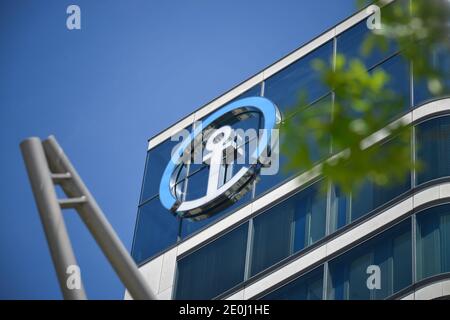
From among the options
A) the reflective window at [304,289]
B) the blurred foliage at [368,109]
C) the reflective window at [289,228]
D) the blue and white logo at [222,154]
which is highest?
the blue and white logo at [222,154]

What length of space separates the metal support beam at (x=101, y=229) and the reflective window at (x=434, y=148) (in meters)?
14.0

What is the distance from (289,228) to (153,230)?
5.20 m

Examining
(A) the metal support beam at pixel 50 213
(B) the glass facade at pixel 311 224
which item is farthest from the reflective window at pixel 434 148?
(A) the metal support beam at pixel 50 213

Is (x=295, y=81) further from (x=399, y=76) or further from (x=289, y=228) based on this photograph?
(x=289, y=228)

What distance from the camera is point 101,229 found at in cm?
686

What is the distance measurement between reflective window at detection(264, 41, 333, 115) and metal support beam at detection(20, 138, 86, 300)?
17.6 m

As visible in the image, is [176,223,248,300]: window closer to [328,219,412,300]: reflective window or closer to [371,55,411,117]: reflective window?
[328,219,412,300]: reflective window

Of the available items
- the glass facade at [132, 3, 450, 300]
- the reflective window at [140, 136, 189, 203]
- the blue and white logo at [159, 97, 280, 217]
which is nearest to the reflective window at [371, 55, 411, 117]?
the glass facade at [132, 3, 450, 300]

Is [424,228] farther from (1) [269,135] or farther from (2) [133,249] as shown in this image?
(2) [133,249]

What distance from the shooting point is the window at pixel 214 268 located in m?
22.8

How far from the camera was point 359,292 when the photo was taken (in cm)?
1980

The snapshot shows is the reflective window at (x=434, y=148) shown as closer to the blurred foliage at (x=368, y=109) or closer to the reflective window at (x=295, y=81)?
the reflective window at (x=295, y=81)

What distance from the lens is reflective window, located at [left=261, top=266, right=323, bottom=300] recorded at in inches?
818
